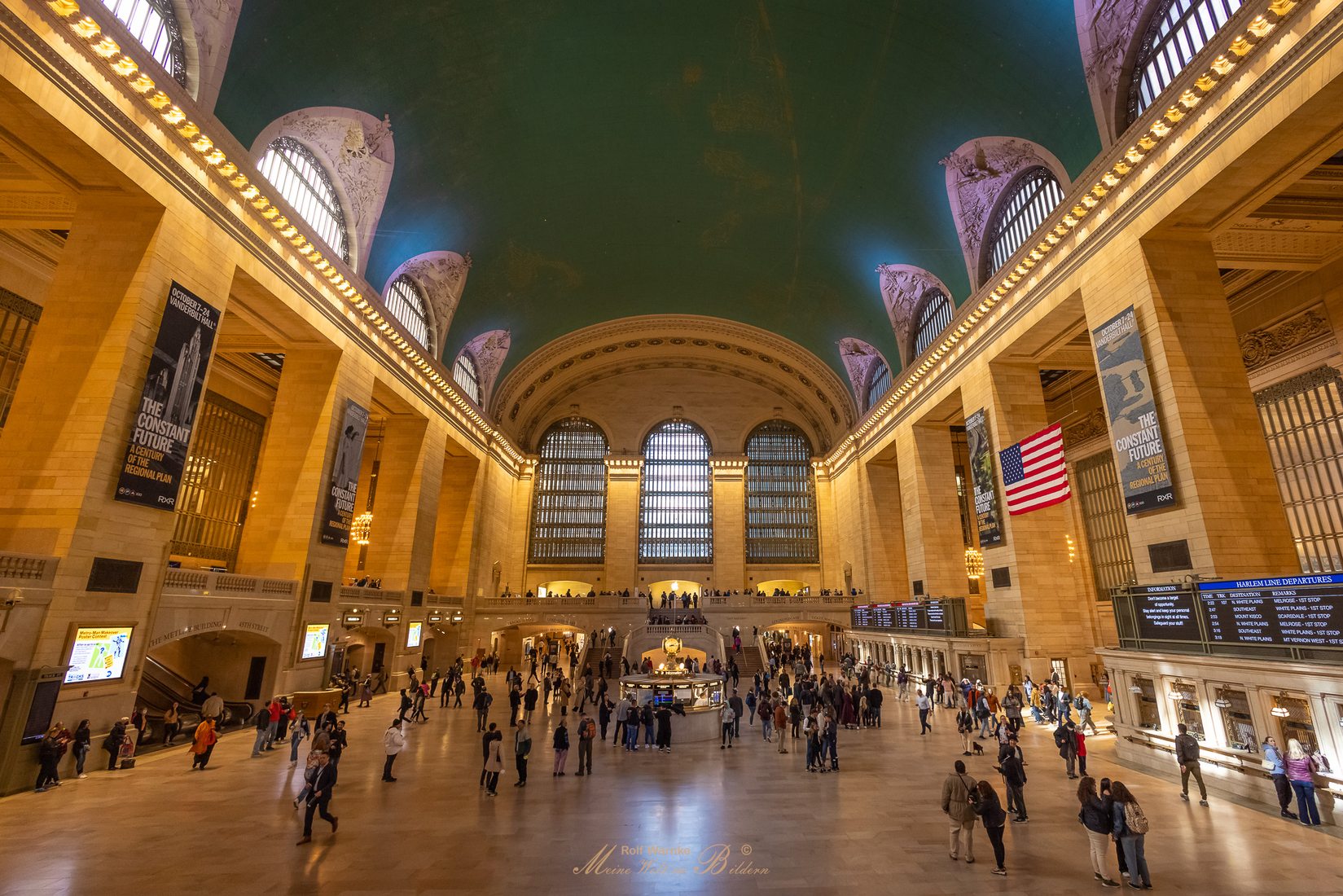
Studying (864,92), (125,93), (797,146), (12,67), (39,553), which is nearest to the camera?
(12,67)

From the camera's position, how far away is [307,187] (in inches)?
651

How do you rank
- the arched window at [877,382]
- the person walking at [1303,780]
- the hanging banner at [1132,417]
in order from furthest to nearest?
the arched window at [877,382] → the hanging banner at [1132,417] → the person walking at [1303,780]

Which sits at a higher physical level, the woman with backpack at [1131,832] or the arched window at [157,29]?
the arched window at [157,29]

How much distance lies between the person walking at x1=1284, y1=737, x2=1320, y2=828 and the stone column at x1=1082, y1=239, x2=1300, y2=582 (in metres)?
3.76

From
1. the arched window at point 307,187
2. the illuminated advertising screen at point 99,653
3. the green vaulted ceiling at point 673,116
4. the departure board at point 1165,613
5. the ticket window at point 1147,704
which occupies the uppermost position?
→ the green vaulted ceiling at point 673,116

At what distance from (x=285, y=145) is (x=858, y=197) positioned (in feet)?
55.4

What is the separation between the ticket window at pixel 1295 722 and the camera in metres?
7.76

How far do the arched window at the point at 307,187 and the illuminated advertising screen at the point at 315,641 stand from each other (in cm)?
1035

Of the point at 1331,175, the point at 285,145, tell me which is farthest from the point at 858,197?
the point at 285,145

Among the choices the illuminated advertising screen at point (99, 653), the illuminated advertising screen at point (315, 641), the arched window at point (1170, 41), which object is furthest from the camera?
the illuminated advertising screen at point (315, 641)

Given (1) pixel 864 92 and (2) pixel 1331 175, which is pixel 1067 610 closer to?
(2) pixel 1331 175

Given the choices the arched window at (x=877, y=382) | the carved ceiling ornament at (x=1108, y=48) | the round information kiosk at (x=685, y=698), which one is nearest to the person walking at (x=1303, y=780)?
the round information kiosk at (x=685, y=698)

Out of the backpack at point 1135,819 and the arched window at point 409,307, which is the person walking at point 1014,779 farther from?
the arched window at point 409,307

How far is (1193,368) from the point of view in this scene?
452 inches
